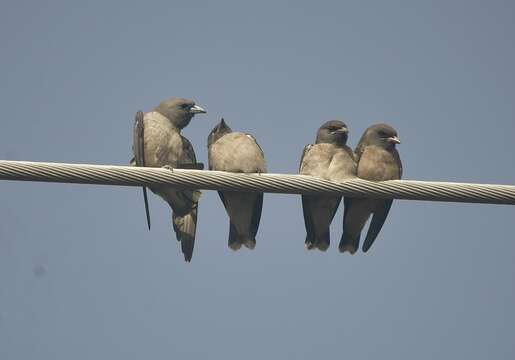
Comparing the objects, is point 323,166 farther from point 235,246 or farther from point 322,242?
point 235,246

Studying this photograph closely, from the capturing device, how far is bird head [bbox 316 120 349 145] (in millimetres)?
11391

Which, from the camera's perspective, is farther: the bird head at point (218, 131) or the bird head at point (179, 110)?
the bird head at point (179, 110)

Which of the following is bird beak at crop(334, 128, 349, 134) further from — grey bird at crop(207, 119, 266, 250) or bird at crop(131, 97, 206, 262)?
bird at crop(131, 97, 206, 262)

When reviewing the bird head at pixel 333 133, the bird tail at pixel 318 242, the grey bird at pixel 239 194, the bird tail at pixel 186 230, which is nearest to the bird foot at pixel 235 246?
the grey bird at pixel 239 194

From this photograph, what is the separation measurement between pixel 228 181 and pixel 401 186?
147 cm

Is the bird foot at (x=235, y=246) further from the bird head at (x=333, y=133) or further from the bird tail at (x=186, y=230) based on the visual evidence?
the bird head at (x=333, y=133)

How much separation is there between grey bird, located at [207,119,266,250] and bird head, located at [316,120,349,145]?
2.44ft

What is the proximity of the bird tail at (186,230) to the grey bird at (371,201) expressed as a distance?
1.71 m

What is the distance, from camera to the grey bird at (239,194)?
1106 centimetres

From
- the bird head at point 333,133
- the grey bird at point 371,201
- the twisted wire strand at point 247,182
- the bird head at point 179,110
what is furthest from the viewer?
the bird head at point 179,110

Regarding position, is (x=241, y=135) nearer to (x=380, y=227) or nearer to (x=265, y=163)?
(x=265, y=163)

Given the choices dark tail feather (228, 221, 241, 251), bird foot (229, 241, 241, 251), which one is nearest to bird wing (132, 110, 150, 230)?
dark tail feather (228, 221, 241, 251)

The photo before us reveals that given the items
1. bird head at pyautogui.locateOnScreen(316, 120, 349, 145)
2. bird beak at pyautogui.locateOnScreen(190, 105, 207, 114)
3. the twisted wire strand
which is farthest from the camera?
bird beak at pyautogui.locateOnScreen(190, 105, 207, 114)

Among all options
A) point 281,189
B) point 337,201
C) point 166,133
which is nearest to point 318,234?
point 337,201
